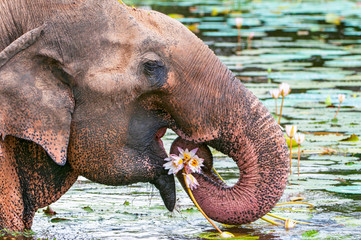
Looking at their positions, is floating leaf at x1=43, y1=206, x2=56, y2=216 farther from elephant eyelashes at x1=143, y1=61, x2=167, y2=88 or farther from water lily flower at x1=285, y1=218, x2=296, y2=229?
elephant eyelashes at x1=143, y1=61, x2=167, y2=88

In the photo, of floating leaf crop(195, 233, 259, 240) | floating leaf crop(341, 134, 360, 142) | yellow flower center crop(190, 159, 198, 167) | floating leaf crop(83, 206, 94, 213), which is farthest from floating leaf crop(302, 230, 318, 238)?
floating leaf crop(341, 134, 360, 142)

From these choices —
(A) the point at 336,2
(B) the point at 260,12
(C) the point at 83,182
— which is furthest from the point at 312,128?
(A) the point at 336,2

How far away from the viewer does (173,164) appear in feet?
18.4

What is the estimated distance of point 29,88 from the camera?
5336mm

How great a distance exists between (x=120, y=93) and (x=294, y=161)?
11.0 feet

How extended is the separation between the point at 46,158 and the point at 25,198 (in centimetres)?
34

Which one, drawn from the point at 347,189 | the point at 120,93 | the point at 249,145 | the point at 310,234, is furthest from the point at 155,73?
the point at 347,189

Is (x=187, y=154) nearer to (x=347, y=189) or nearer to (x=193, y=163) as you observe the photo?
(x=193, y=163)

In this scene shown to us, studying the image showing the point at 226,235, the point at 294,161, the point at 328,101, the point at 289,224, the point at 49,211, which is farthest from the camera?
the point at 328,101

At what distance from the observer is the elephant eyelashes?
541 centimetres

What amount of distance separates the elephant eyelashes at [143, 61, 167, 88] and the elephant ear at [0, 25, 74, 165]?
469mm

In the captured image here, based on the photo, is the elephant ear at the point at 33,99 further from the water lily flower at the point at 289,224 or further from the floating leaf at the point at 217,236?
the water lily flower at the point at 289,224

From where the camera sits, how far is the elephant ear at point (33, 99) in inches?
209

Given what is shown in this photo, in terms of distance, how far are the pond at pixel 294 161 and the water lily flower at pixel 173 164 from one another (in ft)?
2.44
